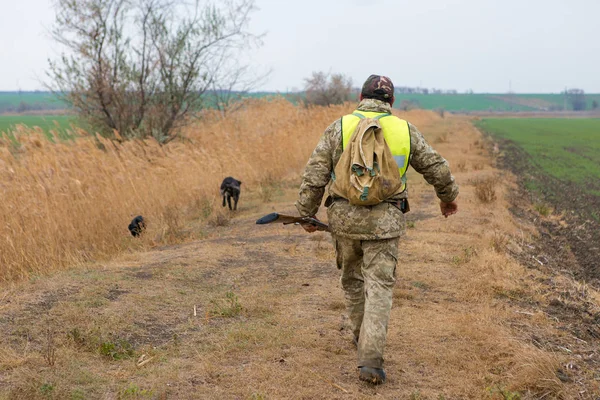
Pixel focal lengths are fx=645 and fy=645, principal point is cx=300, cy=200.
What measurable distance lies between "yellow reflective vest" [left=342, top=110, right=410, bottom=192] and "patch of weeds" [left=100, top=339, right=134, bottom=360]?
216 centimetres

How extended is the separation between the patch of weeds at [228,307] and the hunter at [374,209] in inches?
59.9

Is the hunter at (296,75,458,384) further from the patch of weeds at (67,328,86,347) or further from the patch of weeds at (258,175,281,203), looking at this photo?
the patch of weeds at (258,175,281,203)

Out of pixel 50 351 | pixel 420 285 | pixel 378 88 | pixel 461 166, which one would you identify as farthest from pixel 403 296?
pixel 461 166

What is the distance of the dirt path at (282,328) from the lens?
416 cm

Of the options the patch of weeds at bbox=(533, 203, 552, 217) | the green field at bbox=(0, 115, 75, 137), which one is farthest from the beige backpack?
the patch of weeds at bbox=(533, 203, 552, 217)

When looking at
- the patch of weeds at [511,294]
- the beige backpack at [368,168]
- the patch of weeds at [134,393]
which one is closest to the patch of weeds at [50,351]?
the patch of weeds at [134,393]

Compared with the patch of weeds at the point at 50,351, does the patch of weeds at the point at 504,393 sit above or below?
below

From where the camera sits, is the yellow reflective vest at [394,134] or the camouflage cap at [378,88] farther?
the camouflage cap at [378,88]

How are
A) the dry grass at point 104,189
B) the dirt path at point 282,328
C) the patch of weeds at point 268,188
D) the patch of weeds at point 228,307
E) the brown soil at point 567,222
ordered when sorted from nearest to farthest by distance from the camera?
the dirt path at point 282,328
the patch of weeds at point 228,307
the dry grass at point 104,189
the brown soil at point 567,222
the patch of weeds at point 268,188

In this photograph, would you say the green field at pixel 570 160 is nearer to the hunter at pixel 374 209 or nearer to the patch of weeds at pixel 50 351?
the hunter at pixel 374 209

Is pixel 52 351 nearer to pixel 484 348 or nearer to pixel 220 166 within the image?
pixel 484 348

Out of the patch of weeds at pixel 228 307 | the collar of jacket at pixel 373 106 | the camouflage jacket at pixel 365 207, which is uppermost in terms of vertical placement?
the collar of jacket at pixel 373 106

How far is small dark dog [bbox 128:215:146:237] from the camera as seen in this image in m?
8.83

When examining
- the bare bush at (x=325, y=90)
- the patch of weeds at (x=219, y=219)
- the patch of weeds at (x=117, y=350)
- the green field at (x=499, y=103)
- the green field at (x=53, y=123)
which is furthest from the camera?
the green field at (x=499, y=103)
